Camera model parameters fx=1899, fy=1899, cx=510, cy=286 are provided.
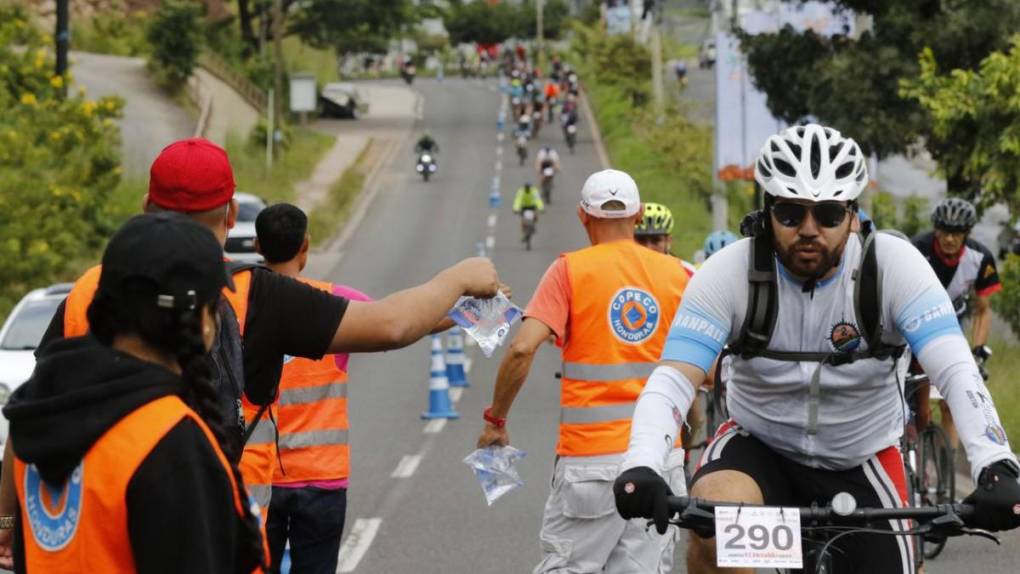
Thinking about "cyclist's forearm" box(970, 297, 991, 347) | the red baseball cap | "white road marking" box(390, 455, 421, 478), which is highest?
the red baseball cap

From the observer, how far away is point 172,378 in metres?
3.41

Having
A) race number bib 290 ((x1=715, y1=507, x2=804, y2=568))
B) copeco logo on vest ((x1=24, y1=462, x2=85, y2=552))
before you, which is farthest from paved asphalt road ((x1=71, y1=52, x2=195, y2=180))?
copeco logo on vest ((x1=24, y1=462, x2=85, y2=552))

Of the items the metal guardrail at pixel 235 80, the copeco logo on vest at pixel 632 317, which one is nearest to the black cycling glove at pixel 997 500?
the copeco logo on vest at pixel 632 317

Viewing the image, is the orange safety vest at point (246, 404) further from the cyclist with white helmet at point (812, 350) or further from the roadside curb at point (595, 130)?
the roadside curb at point (595, 130)

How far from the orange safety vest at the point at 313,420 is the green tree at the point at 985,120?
43.2 ft

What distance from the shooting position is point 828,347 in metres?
5.60

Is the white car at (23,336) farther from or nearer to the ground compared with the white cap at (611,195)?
nearer to the ground

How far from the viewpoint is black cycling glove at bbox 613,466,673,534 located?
492 centimetres

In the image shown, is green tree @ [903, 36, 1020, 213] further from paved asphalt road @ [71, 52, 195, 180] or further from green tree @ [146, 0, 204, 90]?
green tree @ [146, 0, 204, 90]

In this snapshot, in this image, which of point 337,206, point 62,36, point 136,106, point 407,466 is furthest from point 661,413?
point 136,106

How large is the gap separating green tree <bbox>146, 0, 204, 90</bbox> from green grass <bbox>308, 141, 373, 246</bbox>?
284 inches

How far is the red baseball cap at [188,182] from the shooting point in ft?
15.5

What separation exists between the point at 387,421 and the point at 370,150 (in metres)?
48.4

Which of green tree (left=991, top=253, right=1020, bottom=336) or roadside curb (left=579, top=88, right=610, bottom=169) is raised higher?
green tree (left=991, top=253, right=1020, bottom=336)
